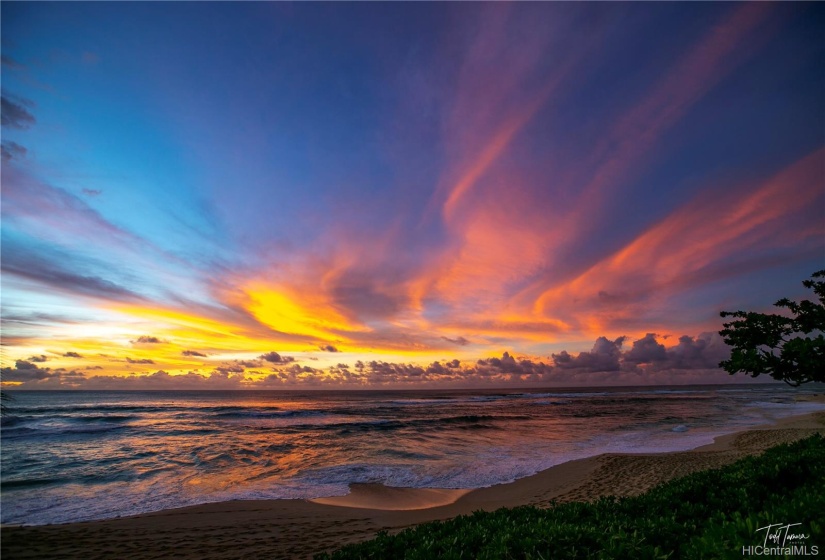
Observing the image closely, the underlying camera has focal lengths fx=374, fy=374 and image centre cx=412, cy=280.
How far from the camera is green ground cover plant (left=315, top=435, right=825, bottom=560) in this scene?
3929 mm

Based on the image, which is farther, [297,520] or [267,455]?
[267,455]

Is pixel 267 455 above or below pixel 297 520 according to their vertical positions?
below

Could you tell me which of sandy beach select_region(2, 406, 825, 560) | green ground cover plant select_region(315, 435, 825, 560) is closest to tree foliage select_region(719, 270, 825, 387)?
green ground cover plant select_region(315, 435, 825, 560)

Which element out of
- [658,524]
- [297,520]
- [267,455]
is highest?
[658,524]

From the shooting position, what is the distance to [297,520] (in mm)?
13094

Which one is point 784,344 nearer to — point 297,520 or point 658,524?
point 658,524

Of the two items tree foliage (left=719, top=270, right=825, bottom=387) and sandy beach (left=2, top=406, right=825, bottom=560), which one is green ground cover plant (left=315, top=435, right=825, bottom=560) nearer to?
tree foliage (left=719, top=270, right=825, bottom=387)

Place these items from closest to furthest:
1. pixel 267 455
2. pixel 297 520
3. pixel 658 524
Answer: pixel 658 524
pixel 297 520
pixel 267 455

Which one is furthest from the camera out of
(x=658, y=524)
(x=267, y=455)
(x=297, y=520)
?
(x=267, y=455)

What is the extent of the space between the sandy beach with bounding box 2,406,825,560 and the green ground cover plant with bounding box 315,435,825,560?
6.12 meters

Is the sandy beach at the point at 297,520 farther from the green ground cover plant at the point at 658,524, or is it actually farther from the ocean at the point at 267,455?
the green ground cover plant at the point at 658,524

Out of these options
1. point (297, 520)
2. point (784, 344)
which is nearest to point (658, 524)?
point (784, 344)

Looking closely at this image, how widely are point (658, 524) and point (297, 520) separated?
38.6ft

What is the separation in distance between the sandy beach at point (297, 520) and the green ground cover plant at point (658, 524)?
6.12 meters
